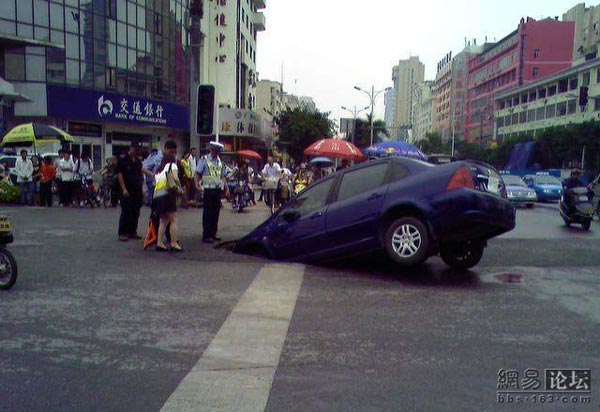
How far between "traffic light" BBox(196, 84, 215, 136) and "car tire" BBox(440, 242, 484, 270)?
586 centimetres

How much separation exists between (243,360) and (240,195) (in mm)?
12922

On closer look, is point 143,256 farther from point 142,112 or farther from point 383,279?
point 142,112

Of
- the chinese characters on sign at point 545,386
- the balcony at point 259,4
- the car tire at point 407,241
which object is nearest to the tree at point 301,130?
the balcony at point 259,4

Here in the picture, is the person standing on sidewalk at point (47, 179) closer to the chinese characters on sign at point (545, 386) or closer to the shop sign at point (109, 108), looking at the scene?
the shop sign at point (109, 108)

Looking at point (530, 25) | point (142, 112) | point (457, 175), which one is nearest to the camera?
point (457, 175)

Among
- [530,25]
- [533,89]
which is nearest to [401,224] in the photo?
[533,89]

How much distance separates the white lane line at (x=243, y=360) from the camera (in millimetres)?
3439

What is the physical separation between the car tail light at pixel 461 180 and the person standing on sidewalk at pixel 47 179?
44.1 feet

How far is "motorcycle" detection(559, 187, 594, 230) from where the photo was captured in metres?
13.5

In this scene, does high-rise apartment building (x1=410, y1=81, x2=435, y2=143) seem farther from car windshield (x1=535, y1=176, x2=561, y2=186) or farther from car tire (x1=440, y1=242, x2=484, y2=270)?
car tire (x1=440, y1=242, x2=484, y2=270)

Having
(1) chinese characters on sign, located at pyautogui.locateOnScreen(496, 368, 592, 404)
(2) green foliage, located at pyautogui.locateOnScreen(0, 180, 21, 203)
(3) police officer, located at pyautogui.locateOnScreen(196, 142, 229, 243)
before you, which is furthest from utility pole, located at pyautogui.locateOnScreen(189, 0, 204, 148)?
(1) chinese characters on sign, located at pyautogui.locateOnScreen(496, 368, 592, 404)

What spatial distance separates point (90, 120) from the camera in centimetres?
3164

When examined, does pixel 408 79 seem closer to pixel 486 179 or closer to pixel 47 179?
pixel 47 179

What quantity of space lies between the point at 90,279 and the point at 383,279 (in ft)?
13.0
